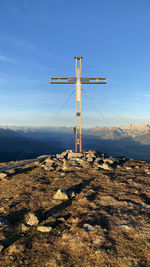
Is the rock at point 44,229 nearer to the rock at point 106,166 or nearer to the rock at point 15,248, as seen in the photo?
the rock at point 15,248

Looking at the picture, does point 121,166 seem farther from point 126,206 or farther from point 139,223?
point 139,223

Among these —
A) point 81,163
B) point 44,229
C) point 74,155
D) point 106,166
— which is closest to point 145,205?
point 44,229

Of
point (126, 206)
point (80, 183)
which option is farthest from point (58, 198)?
point (126, 206)

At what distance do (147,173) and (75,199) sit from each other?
942 centimetres

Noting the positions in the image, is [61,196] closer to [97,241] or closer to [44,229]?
[44,229]

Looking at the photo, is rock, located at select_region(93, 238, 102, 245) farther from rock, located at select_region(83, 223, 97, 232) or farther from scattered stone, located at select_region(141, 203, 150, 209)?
scattered stone, located at select_region(141, 203, 150, 209)

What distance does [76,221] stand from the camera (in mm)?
8414

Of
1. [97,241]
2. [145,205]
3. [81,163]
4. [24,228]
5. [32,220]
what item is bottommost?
[24,228]

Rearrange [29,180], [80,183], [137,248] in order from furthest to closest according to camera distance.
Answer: [29,180]
[80,183]
[137,248]

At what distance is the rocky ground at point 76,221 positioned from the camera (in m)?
6.17

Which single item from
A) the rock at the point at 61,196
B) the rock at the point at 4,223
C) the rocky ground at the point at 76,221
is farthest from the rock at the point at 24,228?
the rock at the point at 61,196

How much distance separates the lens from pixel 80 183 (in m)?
14.1

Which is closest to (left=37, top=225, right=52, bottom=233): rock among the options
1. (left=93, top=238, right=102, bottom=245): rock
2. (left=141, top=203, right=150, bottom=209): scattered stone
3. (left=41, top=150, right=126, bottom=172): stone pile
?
(left=93, top=238, right=102, bottom=245): rock

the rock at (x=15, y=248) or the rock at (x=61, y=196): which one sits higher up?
the rock at (x=61, y=196)
